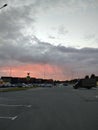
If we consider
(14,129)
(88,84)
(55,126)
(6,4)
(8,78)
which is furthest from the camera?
(8,78)

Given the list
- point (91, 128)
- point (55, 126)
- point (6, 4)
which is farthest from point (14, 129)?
point (6, 4)

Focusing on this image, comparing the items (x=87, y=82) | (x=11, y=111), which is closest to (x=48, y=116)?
(x=11, y=111)

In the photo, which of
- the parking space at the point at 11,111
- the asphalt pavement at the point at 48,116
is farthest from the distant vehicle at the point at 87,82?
the parking space at the point at 11,111

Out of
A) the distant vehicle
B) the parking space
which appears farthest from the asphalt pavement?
the distant vehicle

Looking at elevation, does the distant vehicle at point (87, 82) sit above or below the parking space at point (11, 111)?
above

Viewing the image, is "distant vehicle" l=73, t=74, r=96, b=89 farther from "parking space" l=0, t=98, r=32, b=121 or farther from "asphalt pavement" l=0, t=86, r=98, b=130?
"parking space" l=0, t=98, r=32, b=121

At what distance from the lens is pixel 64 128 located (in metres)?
12.3

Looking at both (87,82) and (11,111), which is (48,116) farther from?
(87,82)

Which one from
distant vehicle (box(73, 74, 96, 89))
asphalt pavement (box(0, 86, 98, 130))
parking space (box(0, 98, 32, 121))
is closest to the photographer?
asphalt pavement (box(0, 86, 98, 130))

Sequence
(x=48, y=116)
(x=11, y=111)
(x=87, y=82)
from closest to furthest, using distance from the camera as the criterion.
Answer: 1. (x=48, y=116)
2. (x=11, y=111)
3. (x=87, y=82)

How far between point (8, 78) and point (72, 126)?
186318 mm

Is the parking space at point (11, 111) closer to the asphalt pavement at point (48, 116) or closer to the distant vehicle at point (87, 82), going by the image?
the asphalt pavement at point (48, 116)

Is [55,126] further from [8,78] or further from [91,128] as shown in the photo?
[8,78]

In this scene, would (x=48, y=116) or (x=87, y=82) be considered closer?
(x=48, y=116)
